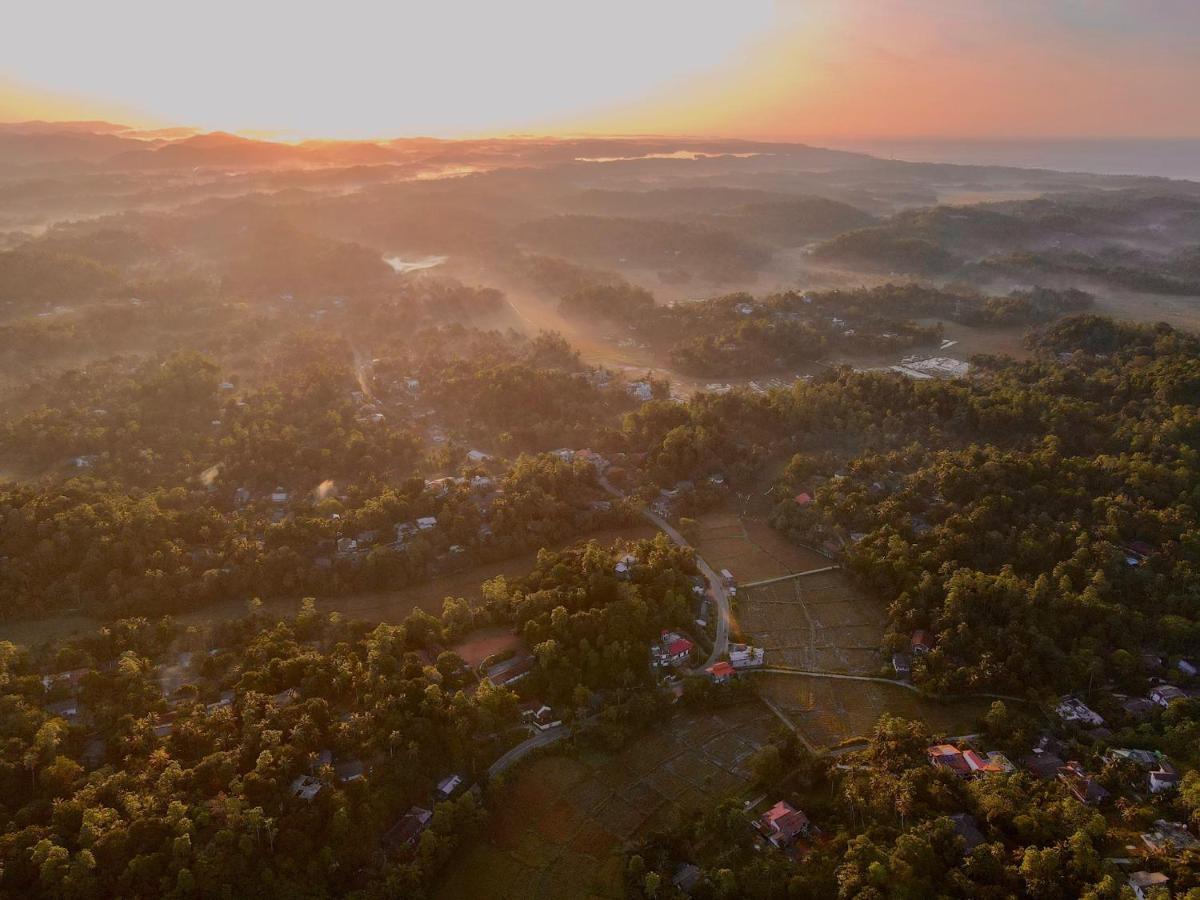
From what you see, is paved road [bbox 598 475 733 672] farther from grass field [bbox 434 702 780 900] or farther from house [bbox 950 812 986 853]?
house [bbox 950 812 986 853]

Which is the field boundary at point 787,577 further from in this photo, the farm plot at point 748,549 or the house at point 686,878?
the house at point 686,878

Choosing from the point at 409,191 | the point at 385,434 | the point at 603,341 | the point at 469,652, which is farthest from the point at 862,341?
the point at 409,191

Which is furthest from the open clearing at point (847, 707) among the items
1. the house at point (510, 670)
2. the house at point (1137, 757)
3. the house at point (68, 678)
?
the house at point (68, 678)

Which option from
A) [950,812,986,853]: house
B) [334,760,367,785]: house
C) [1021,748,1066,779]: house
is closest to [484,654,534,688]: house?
[334,760,367,785]: house

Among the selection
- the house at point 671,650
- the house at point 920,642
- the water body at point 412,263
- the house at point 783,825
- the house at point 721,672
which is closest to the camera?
the house at point 783,825

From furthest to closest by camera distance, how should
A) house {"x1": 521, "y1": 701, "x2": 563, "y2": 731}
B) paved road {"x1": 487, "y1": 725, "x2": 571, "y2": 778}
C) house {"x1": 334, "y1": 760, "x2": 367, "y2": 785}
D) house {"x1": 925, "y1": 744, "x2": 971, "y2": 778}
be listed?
house {"x1": 521, "y1": 701, "x2": 563, "y2": 731}, paved road {"x1": 487, "y1": 725, "x2": 571, "y2": 778}, house {"x1": 925, "y1": 744, "x2": 971, "y2": 778}, house {"x1": 334, "y1": 760, "x2": 367, "y2": 785}

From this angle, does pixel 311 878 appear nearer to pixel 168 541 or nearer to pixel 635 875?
pixel 635 875
